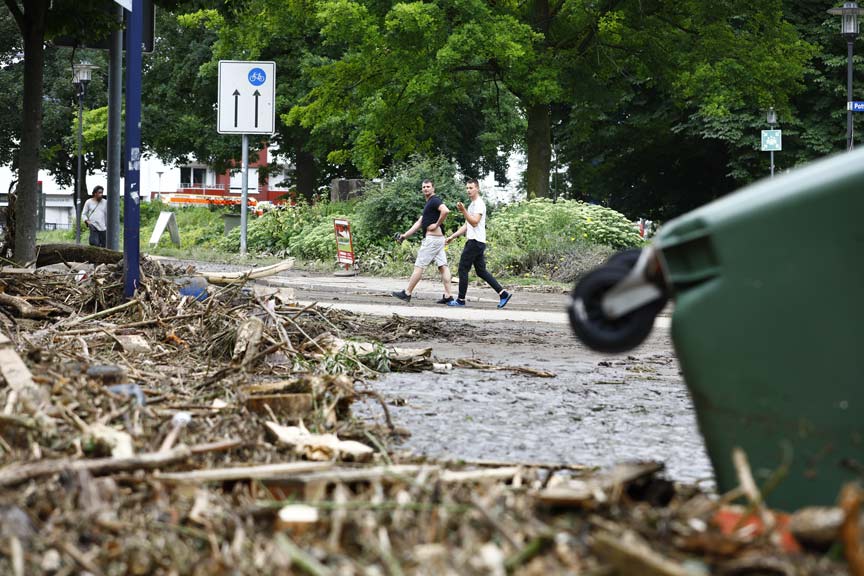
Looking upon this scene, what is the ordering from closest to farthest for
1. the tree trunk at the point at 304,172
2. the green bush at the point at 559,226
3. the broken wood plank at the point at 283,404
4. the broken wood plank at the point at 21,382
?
the broken wood plank at the point at 21,382 → the broken wood plank at the point at 283,404 → the green bush at the point at 559,226 → the tree trunk at the point at 304,172

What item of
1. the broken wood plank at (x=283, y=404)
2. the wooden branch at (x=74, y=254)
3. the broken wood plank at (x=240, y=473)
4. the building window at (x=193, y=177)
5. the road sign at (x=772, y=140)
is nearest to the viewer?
the broken wood plank at (x=240, y=473)

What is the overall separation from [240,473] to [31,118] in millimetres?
12073

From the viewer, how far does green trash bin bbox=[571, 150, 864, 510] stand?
333 centimetres

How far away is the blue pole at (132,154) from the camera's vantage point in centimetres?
1039

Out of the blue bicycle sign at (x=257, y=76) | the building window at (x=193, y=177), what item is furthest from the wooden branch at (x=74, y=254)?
the building window at (x=193, y=177)

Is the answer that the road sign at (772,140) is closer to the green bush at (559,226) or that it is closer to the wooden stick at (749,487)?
the green bush at (559,226)

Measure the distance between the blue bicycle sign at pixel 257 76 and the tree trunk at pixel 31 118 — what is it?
873cm

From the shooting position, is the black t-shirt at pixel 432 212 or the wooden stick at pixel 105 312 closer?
the wooden stick at pixel 105 312

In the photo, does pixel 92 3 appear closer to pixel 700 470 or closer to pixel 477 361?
pixel 477 361

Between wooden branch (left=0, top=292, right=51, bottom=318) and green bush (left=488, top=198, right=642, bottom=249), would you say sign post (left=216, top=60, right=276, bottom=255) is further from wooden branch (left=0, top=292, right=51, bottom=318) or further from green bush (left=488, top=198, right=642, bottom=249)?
wooden branch (left=0, top=292, right=51, bottom=318)

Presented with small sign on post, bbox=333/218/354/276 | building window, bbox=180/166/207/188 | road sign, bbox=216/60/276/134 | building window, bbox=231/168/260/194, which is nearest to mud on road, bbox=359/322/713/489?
road sign, bbox=216/60/276/134

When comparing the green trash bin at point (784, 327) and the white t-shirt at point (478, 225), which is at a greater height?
the white t-shirt at point (478, 225)

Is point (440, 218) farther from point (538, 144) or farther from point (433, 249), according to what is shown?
point (538, 144)

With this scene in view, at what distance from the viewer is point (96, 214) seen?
2659 cm
